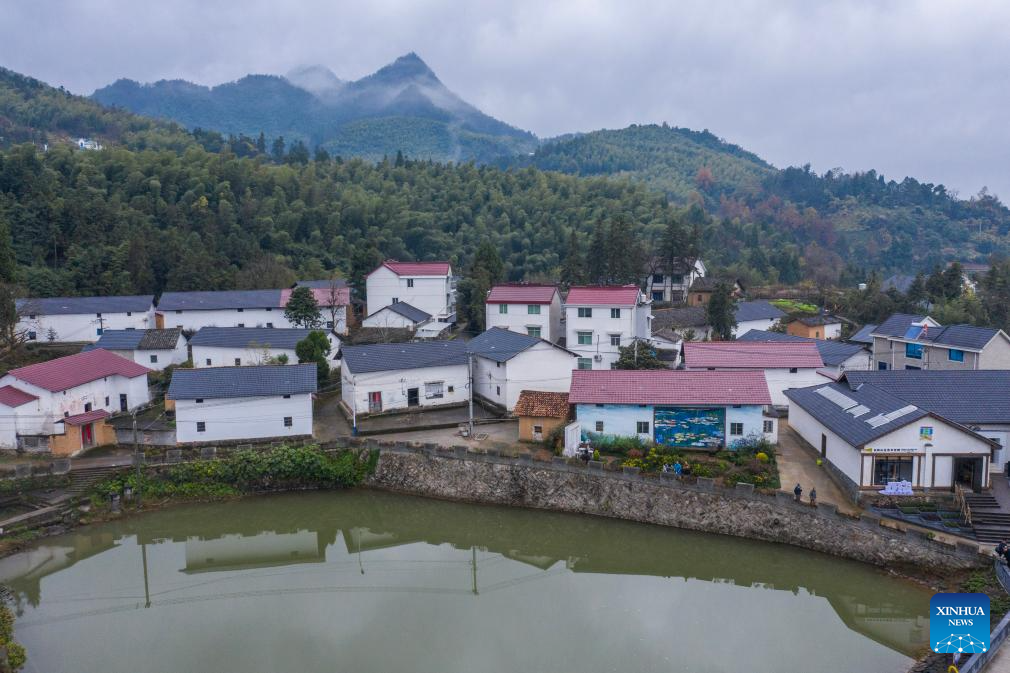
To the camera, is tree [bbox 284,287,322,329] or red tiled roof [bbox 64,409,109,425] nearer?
red tiled roof [bbox 64,409,109,425]

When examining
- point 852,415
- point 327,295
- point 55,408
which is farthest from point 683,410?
point 327,295

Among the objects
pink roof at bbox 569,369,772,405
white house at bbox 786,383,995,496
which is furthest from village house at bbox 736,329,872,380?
white house at bbox 786,383,995,496

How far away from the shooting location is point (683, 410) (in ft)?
Result: 55.6

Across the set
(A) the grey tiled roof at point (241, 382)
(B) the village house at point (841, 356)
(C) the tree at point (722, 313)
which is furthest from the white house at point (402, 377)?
(C) the tree at point (722, 313)

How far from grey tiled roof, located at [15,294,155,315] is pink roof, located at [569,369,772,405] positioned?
19171mm

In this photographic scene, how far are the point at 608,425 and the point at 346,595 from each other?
25.5ft

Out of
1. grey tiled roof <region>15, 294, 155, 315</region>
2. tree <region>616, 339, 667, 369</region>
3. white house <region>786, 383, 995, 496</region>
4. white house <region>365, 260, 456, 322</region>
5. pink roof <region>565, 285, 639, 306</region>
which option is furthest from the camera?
white house <region>365, 260, 456, 322</region>

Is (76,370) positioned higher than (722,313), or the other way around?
(722,313)

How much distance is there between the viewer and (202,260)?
32656 mm

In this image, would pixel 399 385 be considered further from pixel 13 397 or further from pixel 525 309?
pixel 13 397

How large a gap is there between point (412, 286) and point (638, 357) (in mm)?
11895

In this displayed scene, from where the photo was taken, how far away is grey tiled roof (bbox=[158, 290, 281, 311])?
90.2ft

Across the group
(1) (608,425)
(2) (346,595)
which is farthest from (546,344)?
(2) (346,595)

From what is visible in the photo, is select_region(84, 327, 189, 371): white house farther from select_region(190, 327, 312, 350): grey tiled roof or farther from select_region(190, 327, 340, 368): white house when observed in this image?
select_region(190, 327, 312, 350): grey tiled roof
